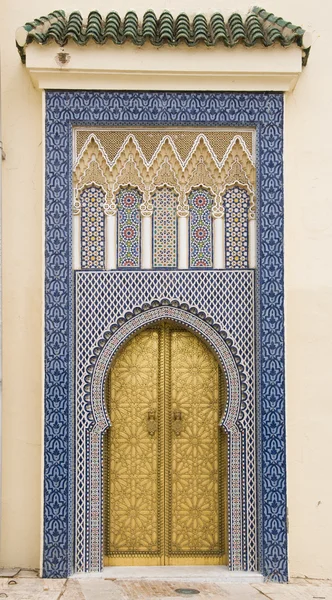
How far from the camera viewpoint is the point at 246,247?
197 inches

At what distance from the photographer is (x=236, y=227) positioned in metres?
5.03

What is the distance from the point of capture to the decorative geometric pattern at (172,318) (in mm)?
4875

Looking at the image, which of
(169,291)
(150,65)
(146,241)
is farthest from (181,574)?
(150,65)

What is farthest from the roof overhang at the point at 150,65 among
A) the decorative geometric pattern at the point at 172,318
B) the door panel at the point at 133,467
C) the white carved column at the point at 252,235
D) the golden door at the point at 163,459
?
the door panel at the point at 133,467

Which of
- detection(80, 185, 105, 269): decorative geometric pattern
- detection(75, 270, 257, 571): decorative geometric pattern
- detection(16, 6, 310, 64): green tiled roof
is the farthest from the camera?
detection(80, 185, 105, 269): decorative geometric pattern

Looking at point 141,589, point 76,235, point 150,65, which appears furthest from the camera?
point 76,235

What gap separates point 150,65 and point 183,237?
1.14 m

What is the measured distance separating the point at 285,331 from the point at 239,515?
1258mm

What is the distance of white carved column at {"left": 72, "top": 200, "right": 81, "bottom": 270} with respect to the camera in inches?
195

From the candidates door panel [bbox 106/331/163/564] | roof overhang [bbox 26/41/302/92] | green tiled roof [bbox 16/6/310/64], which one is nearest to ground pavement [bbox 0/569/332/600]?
door panel [bbox 106/331/163/564]

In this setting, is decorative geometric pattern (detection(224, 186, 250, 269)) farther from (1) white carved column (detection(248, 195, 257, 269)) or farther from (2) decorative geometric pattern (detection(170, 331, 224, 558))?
(2) decorative geometric pattern (detection(170, 331, 224, 558))

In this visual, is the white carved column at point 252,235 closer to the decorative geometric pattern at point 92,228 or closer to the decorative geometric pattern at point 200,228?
the decorative geometric pattern at point 200,228

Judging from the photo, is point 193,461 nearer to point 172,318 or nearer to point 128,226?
point 172,318

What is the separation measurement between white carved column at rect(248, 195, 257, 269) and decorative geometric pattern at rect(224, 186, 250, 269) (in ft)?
0.07
